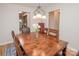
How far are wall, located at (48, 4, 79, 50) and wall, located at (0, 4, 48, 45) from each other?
201 millimetres

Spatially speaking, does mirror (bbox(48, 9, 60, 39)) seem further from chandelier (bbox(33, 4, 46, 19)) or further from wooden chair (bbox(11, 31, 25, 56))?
wooden chair (bbox(11, 31, 25, 56))

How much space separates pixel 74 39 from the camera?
1.46 m

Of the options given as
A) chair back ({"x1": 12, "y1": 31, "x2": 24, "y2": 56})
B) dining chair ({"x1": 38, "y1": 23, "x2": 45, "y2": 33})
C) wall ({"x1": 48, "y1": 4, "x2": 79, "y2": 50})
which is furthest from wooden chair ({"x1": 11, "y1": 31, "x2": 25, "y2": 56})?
wall ({"x1": 48, "y1": 4, "x2": 79, "y2": 50})

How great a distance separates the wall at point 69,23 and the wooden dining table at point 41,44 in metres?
0.09

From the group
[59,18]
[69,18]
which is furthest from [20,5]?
[69,18]

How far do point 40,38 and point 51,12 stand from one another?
0.33 metres

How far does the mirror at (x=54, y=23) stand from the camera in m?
1.45

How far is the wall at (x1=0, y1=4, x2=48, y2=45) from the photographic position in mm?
1438

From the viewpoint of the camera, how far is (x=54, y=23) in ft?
4.85

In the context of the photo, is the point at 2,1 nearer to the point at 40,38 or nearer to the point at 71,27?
the point at 40,38

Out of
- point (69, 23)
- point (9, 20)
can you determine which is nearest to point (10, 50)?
point (9, 20)

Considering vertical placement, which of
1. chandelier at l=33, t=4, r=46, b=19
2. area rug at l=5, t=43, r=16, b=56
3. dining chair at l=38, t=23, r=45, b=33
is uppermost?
chandelier at l=33, t=4, r=46, b=19

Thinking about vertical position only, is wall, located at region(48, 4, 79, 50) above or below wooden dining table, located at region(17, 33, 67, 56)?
above

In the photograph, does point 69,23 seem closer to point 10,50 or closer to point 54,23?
point 54,23
